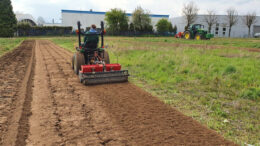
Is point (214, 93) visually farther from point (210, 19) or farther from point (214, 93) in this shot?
point (210, 19)

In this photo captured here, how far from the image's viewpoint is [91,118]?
4215 millimetres

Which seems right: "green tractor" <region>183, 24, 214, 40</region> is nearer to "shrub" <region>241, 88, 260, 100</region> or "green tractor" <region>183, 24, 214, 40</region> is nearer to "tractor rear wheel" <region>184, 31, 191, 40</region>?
"tractor rear wheel" <region>184, 31, 191, 40</region>

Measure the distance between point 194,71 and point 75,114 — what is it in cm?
549

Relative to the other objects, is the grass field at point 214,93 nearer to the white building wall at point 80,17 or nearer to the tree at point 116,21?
the tree at point 116,21

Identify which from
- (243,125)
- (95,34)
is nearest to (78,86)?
(95,34)

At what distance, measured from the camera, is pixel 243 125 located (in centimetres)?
396

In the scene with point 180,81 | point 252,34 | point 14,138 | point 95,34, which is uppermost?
point 252,34

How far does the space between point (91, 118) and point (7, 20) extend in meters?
49.9

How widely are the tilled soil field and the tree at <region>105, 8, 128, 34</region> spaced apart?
46.7 meters

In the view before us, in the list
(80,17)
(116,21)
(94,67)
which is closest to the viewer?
(94,67)

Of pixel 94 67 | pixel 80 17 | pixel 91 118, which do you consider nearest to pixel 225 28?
pixel 80 17

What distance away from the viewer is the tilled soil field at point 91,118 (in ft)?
11.2

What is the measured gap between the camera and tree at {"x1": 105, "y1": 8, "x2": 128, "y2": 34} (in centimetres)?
5100

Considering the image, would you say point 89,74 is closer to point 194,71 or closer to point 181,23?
point 194,71
